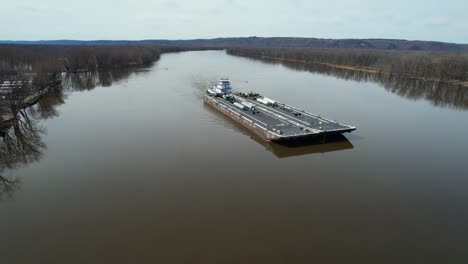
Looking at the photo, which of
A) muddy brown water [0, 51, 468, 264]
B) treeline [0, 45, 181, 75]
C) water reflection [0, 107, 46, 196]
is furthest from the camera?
treeline [0, 45, 181, 75]

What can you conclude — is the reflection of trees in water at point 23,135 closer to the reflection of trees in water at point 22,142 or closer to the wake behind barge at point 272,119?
the reflection of trees in water at point 22,142

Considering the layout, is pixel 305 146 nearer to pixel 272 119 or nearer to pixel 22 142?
pixel 272 119

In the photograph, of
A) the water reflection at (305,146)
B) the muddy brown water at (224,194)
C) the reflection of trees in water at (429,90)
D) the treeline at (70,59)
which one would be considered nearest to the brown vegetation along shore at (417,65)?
the reflection of trees in water at (429,90)

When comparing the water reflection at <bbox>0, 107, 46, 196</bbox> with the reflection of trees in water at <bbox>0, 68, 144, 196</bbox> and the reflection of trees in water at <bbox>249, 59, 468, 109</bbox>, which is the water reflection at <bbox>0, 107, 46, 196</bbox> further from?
the reflection of trees in water at <bbox>249, 59, 468, 109</bbox>

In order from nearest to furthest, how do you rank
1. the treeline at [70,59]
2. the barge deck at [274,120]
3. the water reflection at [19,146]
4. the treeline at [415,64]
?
the water reflection at [19,146]
the barge deck at [274,120]
the treeline at [70,59]
the treeline at [415,64]

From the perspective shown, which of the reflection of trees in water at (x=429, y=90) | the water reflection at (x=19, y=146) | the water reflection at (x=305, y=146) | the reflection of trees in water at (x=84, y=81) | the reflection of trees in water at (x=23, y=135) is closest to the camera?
the water reflection at (x=19, y=146)

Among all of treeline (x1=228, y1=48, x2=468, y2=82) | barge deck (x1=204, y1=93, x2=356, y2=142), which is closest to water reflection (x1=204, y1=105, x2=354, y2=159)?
barge deck (x1=204, y1=93, x2=356, y2=142)
